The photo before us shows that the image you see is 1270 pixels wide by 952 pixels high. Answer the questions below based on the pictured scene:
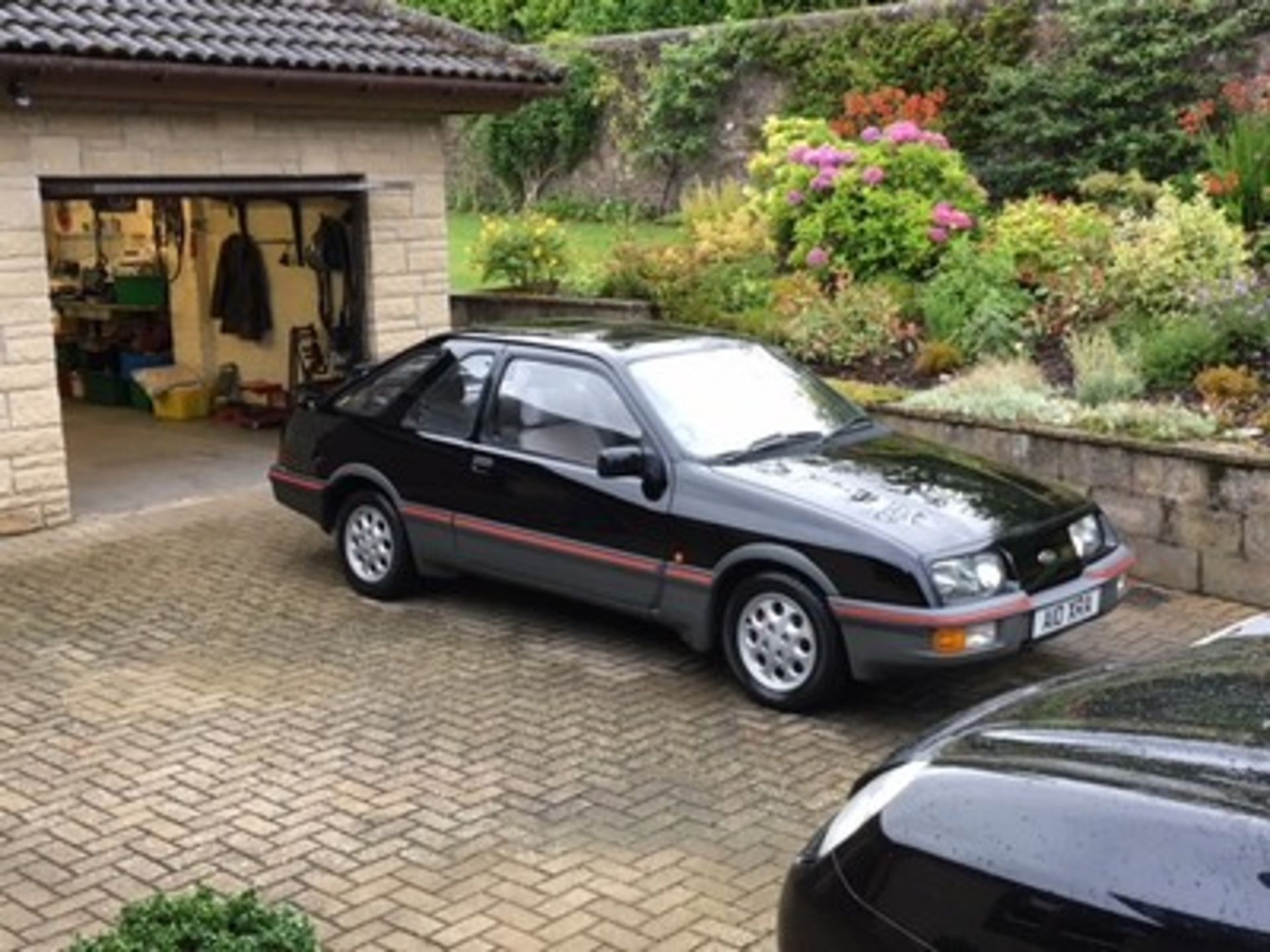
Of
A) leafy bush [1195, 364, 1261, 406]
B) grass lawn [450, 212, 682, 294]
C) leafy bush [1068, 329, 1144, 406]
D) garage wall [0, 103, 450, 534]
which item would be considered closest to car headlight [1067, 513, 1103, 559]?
leafy bush [1068, 329, 1144, 406]

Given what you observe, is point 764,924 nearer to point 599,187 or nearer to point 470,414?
point 470,414

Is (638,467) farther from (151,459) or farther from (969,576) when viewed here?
(151,459)

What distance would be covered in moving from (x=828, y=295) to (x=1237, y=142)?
3.95 metres

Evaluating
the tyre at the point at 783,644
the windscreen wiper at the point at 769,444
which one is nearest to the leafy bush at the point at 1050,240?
the windscreen wiper at the point at 769,444

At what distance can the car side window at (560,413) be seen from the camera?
7.16 meters

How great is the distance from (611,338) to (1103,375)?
3535 millimetres

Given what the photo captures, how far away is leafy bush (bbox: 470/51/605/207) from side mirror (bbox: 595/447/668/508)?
18009mm

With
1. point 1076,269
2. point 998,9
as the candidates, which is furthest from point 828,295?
point 998,9

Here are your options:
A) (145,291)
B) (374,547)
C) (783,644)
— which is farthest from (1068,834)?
(145,291)

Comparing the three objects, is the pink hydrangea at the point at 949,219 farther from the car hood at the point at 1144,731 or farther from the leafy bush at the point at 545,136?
the leafy bush at the point at 545,136

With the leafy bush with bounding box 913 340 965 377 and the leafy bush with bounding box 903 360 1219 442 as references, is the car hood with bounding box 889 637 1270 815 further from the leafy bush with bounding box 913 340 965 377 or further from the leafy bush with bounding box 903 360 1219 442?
the leafy bush with bounding box 913 340 965 377

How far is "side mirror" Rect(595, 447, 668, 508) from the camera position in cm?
679

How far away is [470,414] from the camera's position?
779 centimetres

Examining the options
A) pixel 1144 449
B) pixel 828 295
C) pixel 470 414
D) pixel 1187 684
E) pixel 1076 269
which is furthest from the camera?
pixel 828 295
